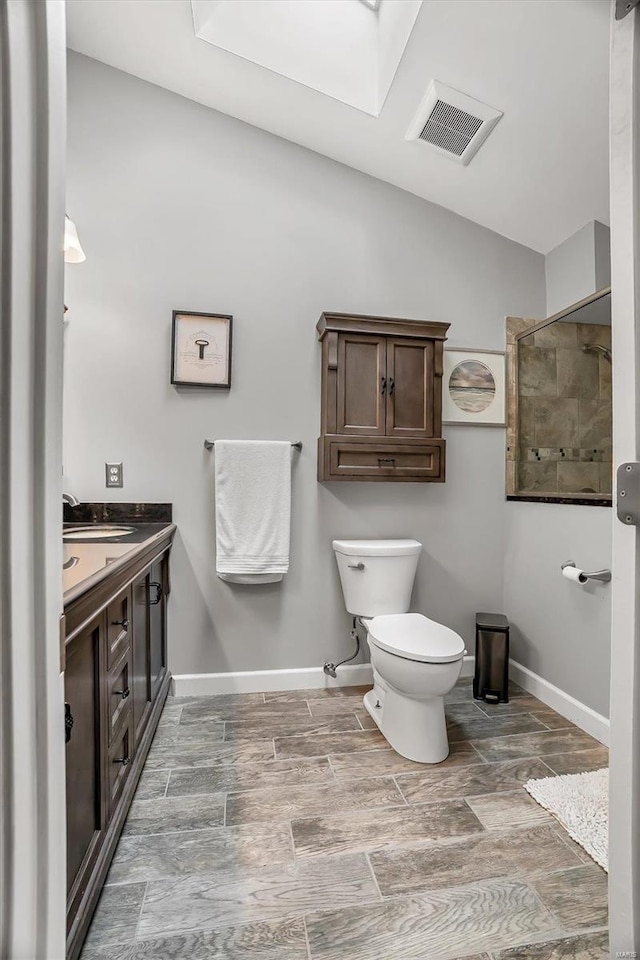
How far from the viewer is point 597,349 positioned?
1979mm

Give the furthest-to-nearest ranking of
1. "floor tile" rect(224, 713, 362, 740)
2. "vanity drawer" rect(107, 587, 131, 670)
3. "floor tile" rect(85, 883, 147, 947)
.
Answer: "floor tile" rect(224, 713, 362, 740), "vanity drawer" rect(107, 587, 131, 670), "floor tile" rect(85, 883, 147, 947)

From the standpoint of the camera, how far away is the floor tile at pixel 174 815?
4.57 feet

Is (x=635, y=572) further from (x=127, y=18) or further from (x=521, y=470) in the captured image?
(x=127, y=18)

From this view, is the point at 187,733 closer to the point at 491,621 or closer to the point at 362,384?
the point at 491,621

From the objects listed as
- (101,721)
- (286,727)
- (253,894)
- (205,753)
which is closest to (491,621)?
(286,727)

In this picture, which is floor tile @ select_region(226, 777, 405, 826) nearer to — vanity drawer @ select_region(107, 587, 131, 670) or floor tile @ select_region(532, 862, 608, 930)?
floor tile @ select_region(532, 862, 608, 930)

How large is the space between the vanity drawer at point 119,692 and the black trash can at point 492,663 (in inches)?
64.1

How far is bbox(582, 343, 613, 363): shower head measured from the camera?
1.85 m

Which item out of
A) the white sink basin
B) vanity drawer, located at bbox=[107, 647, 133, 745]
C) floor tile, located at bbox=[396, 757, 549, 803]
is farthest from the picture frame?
floor tile, located at bbox=[396, 757, 549, 803]

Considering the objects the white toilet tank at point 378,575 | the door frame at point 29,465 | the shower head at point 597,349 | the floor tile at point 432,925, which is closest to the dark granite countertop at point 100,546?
the door frame at point 29,465

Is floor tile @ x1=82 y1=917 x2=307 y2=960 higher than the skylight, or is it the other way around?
the skylight

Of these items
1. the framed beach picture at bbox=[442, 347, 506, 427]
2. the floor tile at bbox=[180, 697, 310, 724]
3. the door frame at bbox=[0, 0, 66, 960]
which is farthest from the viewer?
the framed beach picture at bbox=[442, 347, 506, 427]

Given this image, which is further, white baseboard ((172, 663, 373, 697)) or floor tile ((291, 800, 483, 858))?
white baseboard ((172, 663, 373, 697))

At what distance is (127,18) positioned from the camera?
1.86m
